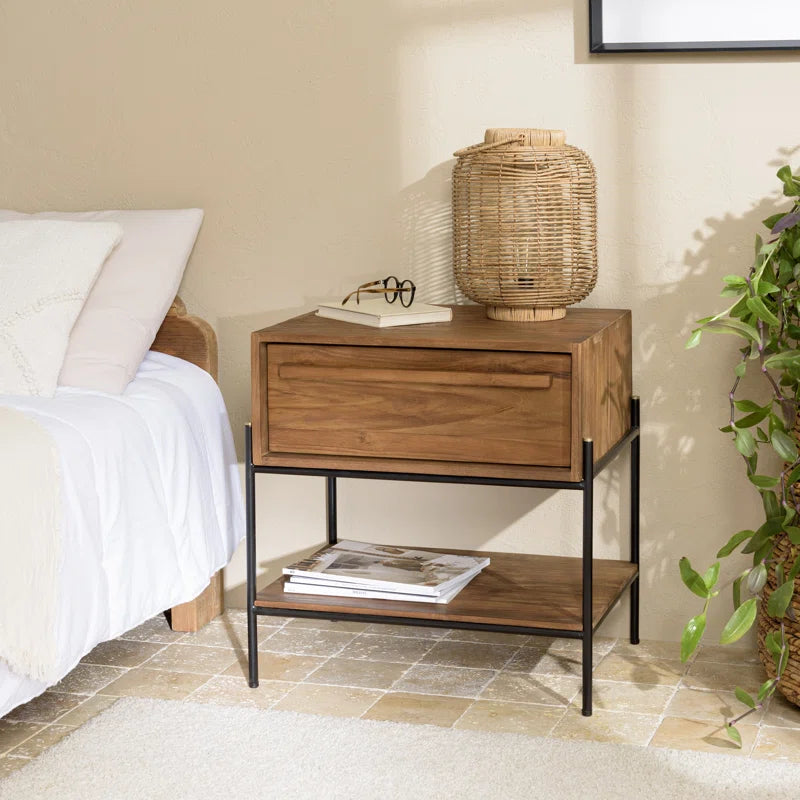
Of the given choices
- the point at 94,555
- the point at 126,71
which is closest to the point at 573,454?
the point at 94,555

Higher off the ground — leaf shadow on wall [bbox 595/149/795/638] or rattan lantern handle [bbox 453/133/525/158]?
rattan lantern handle [bbox 453/133/525/158]

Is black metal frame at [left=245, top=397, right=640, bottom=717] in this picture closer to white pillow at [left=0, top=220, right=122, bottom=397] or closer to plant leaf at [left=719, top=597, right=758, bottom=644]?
plant leaf at [left=719, top=597, right=758, bottom=644]

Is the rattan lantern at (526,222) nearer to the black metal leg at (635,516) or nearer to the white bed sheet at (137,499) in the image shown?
the black metal leg at (635,516)

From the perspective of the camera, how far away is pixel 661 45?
7.73 feet

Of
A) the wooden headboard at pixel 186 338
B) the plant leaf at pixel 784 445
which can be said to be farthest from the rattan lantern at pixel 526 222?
the wooden headboard at pixel 186 338

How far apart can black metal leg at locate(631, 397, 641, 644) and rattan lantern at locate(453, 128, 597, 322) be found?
1.02ft

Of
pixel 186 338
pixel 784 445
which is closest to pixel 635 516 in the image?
pixel 784 445

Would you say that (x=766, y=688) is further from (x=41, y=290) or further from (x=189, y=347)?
(x=41, y=290)

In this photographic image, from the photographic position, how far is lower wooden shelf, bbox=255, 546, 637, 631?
86.0 inches

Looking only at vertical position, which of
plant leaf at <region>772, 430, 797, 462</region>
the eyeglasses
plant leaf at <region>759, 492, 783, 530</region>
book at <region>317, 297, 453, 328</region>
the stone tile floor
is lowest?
the stone tile floor

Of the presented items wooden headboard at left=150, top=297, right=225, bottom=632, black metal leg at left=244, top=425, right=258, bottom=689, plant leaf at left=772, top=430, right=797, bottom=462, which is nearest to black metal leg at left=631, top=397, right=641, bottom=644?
plant leaf at left=772, top=430, right=797, bottom=462

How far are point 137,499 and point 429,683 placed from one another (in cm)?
65

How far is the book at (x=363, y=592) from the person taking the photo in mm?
2262

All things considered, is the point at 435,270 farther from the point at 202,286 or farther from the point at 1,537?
the point at 1,537
